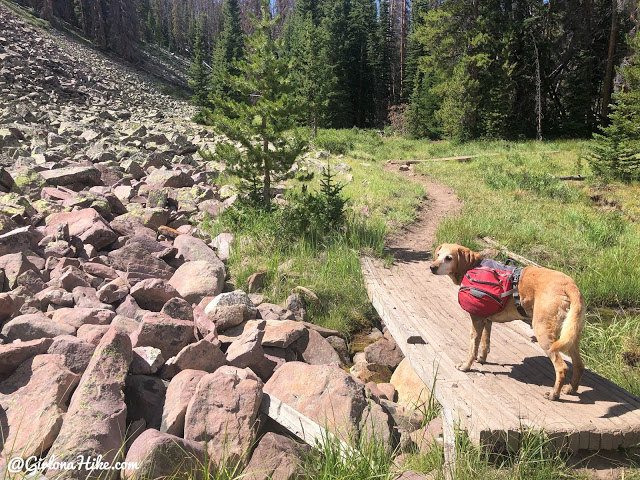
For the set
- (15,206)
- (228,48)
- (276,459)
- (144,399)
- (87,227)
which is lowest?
(276,459)

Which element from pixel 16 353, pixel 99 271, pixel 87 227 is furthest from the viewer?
pixel 87 227

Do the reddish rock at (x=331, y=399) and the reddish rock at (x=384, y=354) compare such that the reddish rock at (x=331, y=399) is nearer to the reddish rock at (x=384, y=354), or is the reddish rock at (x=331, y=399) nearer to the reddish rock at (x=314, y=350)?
the reddish rock at (x=314, y=350)

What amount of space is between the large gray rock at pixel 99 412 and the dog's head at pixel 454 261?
9.18 feet

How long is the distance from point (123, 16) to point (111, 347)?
6757 centimetres

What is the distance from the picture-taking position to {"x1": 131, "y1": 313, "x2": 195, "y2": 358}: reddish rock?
4.04 meters

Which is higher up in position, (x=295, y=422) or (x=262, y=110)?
(x=262, y=110)

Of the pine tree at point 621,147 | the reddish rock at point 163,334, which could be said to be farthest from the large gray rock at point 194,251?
the pine tree at point 621,147

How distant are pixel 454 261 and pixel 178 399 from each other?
2644 mm

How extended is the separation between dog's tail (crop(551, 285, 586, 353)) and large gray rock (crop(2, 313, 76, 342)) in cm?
428

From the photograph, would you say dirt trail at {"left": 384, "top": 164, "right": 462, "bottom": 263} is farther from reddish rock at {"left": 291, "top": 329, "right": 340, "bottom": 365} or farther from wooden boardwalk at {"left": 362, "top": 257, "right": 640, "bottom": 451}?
reddish rock at {"left": 291, "top": 329, "right": 340, "bottom": 365}

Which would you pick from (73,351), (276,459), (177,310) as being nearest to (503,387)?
(276,459)

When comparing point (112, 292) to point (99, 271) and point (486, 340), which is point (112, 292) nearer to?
point (99, 271)

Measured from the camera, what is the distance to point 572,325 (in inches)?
120

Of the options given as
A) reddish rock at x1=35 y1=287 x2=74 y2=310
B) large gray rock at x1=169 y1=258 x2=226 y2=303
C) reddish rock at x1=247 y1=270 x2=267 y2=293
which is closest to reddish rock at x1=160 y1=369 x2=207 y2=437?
reddish rock at x1=35 y1=287 x2=74 y2=310
